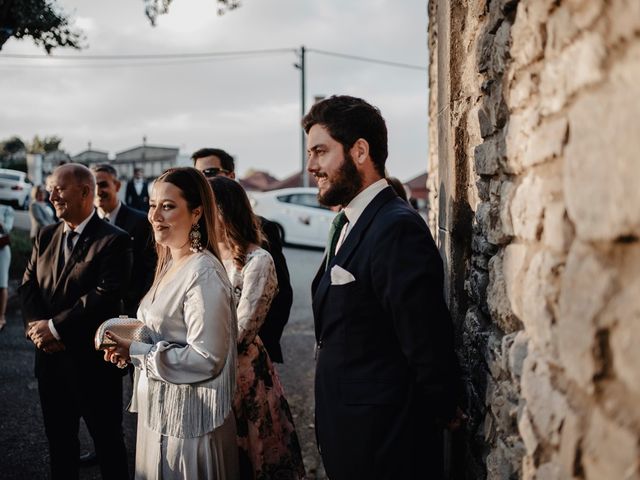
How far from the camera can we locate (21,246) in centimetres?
1148

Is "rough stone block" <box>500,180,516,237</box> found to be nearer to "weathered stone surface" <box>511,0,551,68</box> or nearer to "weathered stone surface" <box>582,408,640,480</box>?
"weathered stone surface" <box>511,0,551,68</box>

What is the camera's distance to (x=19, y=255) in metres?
10.8

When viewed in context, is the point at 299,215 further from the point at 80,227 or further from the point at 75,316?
the point at 75,316

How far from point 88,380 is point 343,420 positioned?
1.82 metres

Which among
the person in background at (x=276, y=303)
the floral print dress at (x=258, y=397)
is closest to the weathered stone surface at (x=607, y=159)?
the floral print dress at (x=258, y=397)

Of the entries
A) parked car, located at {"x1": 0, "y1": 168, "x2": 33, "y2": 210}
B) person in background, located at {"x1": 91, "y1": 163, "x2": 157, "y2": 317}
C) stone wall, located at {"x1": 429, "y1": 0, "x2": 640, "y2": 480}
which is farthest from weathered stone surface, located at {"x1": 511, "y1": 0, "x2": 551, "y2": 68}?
parked car, located at {"x1": 0, "y1": 168, "x2": 33, "y2": 210}

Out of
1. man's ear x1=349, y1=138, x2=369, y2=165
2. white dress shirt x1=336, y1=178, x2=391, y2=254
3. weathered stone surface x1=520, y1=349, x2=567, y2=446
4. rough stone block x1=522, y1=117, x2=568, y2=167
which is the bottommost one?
weathered stone surface x1=520, y1=349, x2=567, y2=446

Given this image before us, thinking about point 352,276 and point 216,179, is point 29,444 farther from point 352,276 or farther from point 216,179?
point 352,276

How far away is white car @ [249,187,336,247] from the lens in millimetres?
13766

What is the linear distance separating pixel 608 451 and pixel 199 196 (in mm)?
2079

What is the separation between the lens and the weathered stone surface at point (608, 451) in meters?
0.98

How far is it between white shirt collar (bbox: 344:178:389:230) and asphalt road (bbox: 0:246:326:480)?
237 cm

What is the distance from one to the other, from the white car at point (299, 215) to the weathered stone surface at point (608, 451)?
12516 millimetres

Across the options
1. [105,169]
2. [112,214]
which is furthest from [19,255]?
[112,214]
